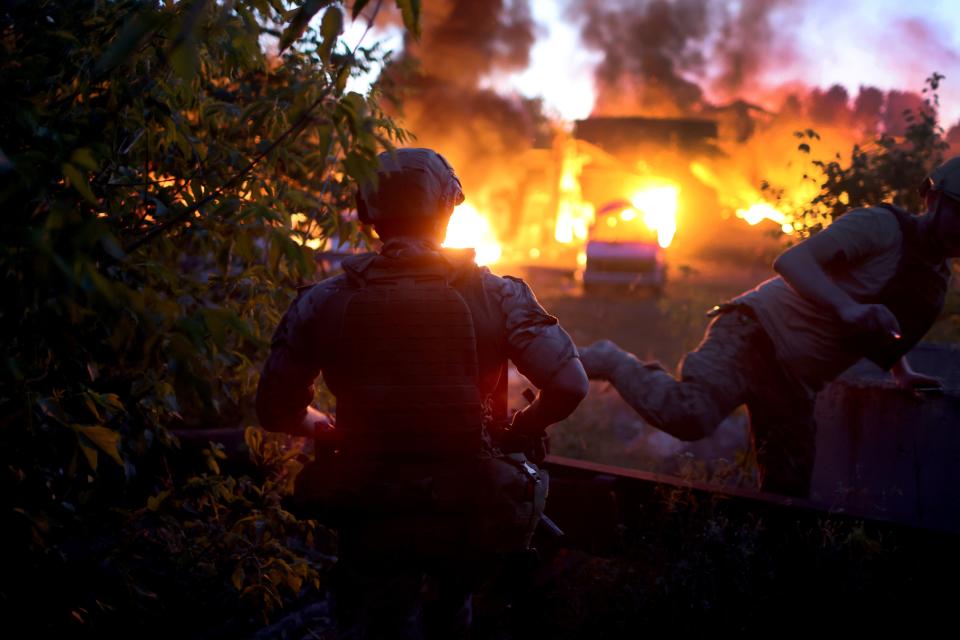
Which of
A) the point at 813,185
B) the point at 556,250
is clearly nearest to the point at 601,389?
the point at 813,185

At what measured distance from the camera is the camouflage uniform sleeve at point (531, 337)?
7.01 ft

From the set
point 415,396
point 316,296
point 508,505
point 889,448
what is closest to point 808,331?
point 889,448

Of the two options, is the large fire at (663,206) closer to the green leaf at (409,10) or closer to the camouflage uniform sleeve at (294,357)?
the camouflage uniform sleeve at (294,357)

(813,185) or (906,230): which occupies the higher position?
(813,185)

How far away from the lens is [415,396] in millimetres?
2129

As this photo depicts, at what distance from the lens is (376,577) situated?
2164 millimetres

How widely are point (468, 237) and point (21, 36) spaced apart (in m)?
22.8

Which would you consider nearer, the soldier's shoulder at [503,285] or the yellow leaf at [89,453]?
the yellow leaf at [89,453]

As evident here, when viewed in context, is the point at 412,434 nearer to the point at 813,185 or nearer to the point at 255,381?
the point at 255,381

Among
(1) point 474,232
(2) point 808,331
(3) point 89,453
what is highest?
(1) point 474,232

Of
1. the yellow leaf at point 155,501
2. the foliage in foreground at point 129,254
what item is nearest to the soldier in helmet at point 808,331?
the foliage in foreground at point 129,254

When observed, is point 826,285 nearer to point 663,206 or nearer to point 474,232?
point 474,232

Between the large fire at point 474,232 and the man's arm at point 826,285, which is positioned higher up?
the large fire at point 474,232

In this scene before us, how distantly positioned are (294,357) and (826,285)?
8.82 ft
